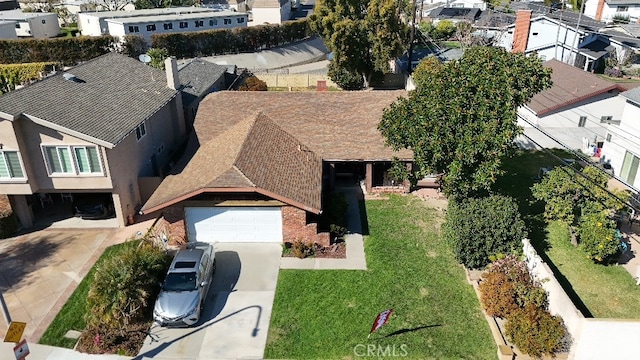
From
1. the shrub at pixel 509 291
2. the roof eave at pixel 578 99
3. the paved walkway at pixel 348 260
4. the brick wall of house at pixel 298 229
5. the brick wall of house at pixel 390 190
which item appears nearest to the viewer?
the shrub at pixel 509 291

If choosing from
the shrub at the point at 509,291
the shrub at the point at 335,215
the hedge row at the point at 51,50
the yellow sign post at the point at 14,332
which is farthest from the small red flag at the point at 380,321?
the hedge row at the point at 51,50

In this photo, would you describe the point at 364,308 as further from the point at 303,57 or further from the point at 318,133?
the point at 303,57

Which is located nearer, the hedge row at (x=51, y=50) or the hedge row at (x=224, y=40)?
the hedge row at (x=51, y=50)

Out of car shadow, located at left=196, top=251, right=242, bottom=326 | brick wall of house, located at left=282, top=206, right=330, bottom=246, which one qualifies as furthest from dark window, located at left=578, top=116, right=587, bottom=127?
car shadow, located at left=196, top=251, right=242, bottom=326

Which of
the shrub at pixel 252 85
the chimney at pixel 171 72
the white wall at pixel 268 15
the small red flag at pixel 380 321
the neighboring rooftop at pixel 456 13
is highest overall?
the chimney at pixel 171 72

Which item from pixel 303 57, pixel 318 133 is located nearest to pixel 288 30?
pixel 303 57

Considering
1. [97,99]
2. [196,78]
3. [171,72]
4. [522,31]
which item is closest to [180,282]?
[97,99]

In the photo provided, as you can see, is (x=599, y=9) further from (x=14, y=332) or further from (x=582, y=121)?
(x=14, y=332)

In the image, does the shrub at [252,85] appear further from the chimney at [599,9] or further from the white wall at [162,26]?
the chimney at [599,9]

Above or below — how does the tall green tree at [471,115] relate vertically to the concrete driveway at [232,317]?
above
